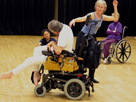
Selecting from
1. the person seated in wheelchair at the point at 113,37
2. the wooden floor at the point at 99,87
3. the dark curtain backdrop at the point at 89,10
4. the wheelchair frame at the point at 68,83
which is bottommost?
the wooden floor at the point at 99,87

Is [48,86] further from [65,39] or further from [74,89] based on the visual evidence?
[65,39]

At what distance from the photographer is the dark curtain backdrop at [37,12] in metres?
10.1

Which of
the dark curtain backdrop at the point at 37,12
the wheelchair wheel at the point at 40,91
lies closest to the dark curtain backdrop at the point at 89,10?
the dark curtain backdrop at the point at 37,12

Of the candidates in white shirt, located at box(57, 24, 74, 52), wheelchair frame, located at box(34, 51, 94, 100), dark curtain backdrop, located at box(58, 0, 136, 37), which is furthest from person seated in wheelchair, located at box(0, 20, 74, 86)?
dark curtain backdrop, located at box(58, 0, 136, 37)


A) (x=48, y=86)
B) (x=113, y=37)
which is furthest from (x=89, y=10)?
(x=48, y=86)

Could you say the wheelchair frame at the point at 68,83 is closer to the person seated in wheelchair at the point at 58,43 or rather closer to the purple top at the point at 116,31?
the person seated in wheelchair at the point at 58,43

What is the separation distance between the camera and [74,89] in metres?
2.94

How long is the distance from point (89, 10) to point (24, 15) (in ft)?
8.22

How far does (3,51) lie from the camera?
6348 mm

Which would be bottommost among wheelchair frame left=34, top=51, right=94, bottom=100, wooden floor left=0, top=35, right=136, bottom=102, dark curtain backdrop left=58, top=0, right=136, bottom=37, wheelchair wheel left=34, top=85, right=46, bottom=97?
wooden floor left=0, top=35, right=136, bottom=102

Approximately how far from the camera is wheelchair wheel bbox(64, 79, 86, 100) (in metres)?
2.91

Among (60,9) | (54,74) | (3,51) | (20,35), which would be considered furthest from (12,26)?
(54,74)

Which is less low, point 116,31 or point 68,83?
point 116,31

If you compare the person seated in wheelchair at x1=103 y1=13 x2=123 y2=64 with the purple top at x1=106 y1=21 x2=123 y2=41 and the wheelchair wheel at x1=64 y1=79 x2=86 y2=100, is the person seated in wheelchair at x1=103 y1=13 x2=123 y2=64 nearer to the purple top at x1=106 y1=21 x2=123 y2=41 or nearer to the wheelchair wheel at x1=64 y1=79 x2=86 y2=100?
the purple top at x1=106 y1=21 x2=123 y2=41
